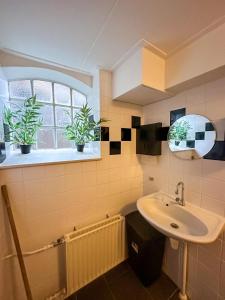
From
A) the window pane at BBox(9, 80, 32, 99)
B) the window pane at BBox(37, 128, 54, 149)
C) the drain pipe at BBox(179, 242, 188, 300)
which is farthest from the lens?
the window pane at BBox(37, 128, 54, 149)

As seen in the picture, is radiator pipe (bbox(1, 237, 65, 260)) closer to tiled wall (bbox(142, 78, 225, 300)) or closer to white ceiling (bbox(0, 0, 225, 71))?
tiled wall (bbox(142, 78, 225, 300))

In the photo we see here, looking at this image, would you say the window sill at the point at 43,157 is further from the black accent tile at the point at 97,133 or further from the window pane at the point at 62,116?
the window pane at the point at 62,116

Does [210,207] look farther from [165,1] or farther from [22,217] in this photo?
[22,217]

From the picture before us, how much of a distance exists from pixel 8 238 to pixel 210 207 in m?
1.53

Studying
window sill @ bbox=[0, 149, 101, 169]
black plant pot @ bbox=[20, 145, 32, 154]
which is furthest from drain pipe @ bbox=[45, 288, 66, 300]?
black plant pot @ bbox=[20, 145, 32, 154]

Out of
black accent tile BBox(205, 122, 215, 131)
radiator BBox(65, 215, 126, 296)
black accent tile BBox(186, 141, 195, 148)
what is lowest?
radiator BBox(65, 215, 126, 296)

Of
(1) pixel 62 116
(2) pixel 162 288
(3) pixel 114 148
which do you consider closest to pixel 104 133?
(3) pixel 114 148

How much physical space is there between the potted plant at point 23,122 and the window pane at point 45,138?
7.4 inches

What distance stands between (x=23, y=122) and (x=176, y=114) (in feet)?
4.40

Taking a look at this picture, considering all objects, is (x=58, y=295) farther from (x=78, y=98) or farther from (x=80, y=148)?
(x=78, y=98)

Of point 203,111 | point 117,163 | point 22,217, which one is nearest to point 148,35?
point 203,111

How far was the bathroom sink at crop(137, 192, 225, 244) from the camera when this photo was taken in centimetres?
86

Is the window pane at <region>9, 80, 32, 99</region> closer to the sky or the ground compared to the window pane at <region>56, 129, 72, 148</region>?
closer to the sky

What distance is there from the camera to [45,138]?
1.40 metres
